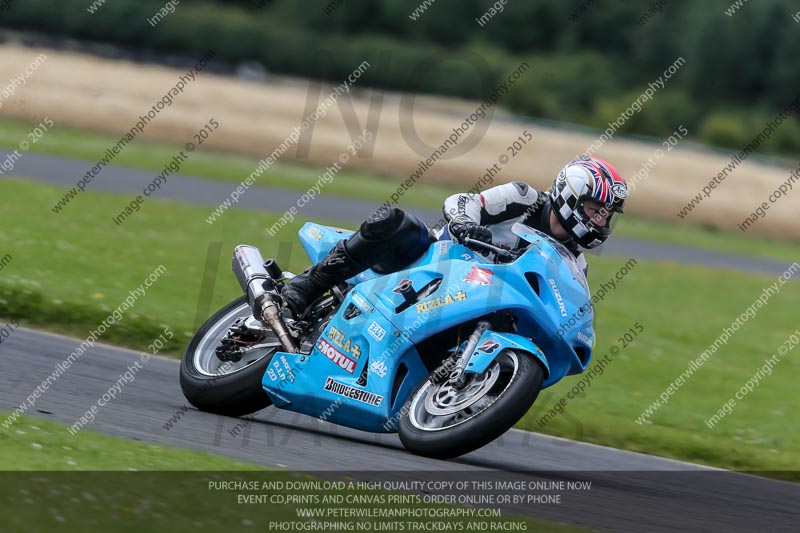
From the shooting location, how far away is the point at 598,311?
54.7 ft

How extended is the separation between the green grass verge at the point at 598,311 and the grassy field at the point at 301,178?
588 centimetres

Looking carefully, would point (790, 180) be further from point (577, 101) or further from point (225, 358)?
point (225, 358)

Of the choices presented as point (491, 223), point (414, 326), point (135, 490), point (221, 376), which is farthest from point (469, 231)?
point (135, 490)

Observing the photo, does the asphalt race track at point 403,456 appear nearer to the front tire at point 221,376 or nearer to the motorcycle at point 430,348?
the front tire at point 221,376

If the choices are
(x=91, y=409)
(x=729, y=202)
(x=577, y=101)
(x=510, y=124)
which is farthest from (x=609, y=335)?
(x=577, y=101)

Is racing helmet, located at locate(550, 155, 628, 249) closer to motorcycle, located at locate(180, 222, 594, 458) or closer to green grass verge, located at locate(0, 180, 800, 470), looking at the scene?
motorcycle, located at locate(180, 222, 594, 458)

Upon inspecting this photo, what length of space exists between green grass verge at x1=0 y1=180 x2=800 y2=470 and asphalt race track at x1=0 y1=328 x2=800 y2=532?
1.15 meters

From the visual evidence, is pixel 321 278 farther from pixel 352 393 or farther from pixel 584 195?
pixel 584 195

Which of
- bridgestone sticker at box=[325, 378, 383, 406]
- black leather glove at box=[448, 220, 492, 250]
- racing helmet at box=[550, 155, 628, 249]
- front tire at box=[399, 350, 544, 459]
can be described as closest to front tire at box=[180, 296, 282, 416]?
bridgestone sticker at box=[325, 378, 383, 406]

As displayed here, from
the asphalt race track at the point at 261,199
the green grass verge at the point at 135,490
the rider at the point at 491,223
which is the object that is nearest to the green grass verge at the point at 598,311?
the asphalt race track at the point at 261,199

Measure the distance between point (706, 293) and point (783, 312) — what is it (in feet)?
4.18

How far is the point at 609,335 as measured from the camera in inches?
587

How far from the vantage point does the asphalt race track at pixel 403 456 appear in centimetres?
665

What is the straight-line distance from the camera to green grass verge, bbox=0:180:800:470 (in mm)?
10438
